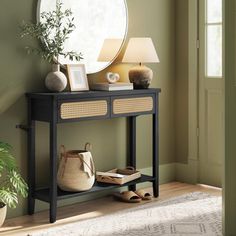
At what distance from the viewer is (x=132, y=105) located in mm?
4707

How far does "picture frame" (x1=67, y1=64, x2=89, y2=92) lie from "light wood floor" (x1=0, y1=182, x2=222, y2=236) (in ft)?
3.23

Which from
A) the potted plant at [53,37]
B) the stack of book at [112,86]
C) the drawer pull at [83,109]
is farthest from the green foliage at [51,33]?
the drawer pull at [83,109]

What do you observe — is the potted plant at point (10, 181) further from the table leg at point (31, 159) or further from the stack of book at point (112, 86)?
the stack of book at point (112, 86)

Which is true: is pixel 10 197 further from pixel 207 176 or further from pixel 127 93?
pixel 207 176

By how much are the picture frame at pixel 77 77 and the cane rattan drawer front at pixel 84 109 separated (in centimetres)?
23

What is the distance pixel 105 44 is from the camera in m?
4.84

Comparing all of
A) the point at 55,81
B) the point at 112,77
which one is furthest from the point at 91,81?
the point at 55,81

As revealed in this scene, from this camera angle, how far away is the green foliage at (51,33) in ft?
14.1

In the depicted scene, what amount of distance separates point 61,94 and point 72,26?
0.65 m

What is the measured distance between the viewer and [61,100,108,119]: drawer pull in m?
4.19

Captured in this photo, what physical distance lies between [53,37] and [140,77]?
856 mm

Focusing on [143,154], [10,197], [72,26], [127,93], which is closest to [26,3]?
[72,26]

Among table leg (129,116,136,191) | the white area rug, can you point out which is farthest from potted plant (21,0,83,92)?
the white area rug

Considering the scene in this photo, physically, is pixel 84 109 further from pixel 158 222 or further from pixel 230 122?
pixel 230 122
